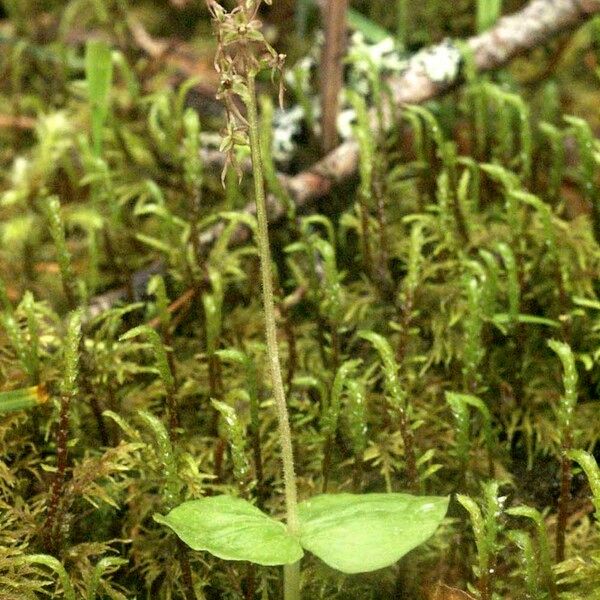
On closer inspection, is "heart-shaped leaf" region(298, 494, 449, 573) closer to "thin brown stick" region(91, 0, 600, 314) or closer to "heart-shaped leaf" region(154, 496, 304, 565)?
"heart-shaped leaf" region(154, 496, 304, 565)

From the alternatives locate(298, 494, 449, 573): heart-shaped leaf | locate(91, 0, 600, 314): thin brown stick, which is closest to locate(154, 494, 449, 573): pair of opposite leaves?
locate(298, 494, 449, 573): heart-shaped leaf

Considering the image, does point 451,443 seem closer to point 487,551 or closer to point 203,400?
point 487,551

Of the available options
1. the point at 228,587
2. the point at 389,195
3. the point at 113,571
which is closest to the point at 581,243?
the point at 389,195

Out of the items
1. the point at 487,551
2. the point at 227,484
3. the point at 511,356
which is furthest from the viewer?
the point at 511,356

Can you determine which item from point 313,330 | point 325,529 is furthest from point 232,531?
A: point 313,330

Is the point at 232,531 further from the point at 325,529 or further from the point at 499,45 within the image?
the point at 499,45

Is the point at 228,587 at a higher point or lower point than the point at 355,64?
lower

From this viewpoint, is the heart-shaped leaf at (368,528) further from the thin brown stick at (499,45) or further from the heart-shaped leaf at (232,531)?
the thin brown stick at (499,45)

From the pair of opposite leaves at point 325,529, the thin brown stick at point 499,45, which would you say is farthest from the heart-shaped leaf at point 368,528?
the thin brown stick at point 499,45
